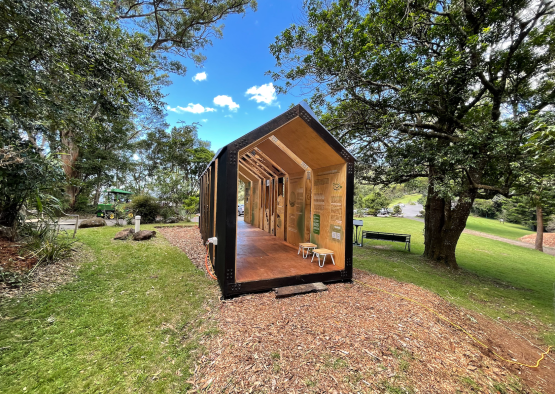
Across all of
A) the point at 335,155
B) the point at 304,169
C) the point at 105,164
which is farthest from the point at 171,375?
the point at 105,164

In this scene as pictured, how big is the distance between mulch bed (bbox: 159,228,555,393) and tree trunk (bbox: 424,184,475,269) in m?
4.06

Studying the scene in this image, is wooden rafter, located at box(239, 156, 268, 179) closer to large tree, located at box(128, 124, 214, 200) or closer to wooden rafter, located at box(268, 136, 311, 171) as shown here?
wooden rafter, located at box(268, 136, 311, 171)

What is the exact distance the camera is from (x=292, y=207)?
7.34m

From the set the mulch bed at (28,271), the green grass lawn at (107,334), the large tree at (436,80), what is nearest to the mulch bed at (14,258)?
the mulch bed at (28,271)

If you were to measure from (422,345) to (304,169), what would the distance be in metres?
4.72

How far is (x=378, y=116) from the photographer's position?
6793mm

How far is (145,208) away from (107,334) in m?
12.5

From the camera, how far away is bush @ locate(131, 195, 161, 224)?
13.3m

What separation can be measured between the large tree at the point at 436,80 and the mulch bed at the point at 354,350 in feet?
12.2

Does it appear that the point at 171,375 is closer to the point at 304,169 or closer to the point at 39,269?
the point at 39,269

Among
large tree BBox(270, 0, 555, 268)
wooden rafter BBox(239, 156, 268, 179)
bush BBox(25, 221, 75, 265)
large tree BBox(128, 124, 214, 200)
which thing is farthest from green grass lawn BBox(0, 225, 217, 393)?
large tree BBox(128, 124, 214, 200)

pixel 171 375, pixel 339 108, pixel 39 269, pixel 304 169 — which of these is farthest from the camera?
pixel 339 108

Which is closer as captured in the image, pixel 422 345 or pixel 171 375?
pixel 171 375

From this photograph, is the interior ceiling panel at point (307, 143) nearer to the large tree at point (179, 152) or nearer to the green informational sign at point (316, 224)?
the green informational sign at point (316, 224)
